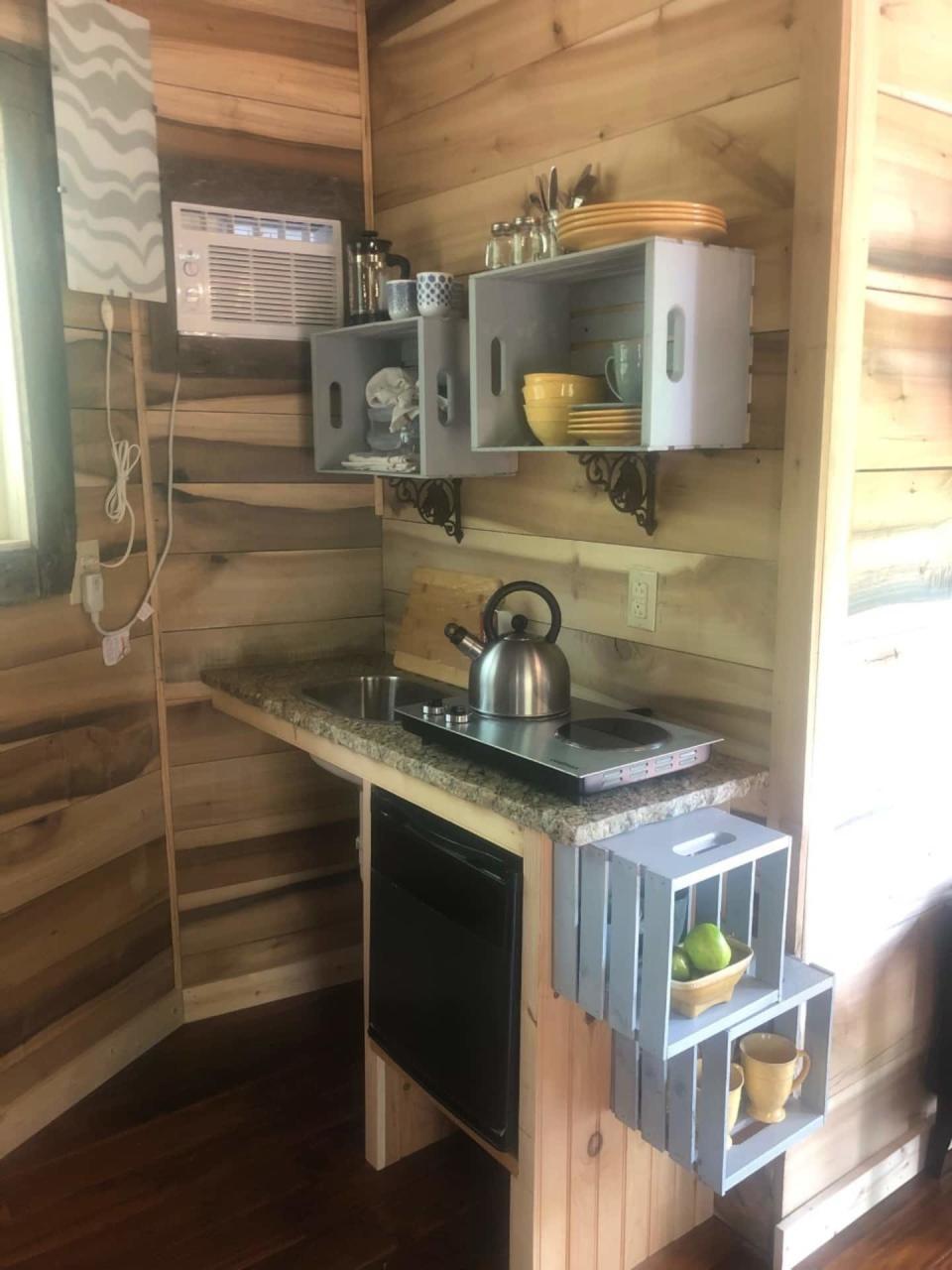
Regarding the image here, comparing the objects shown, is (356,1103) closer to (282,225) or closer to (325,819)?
(325,819)

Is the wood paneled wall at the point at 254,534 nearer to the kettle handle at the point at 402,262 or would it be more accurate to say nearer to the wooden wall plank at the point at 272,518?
the wooden wall plank at the point at 272,518

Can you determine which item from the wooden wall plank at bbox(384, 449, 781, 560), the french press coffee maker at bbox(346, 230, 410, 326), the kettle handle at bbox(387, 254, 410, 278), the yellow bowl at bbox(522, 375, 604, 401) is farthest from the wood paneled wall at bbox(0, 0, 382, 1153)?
the yellow bowl at bbox(522, 375, 604, 401)

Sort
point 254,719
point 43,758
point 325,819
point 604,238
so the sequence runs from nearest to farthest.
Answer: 1. point 604,238
2. point 43,758
3. point 254,719
4. point 325,819

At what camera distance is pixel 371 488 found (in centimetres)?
271

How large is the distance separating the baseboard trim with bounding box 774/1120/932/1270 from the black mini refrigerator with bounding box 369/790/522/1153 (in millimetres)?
581

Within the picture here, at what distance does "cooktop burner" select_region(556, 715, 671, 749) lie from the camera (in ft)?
5.59

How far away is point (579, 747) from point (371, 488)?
125 cm

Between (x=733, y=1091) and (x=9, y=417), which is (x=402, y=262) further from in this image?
(x=733, y=1091)

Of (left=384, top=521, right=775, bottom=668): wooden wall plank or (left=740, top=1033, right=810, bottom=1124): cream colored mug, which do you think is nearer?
(left=740, top=1033, right=810, bottom=1124): cream colored mug

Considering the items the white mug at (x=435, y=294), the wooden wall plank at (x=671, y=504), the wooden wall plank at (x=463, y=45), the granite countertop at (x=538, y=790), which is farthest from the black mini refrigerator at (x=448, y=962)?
the wooden wall plank at (x=463, y=45)

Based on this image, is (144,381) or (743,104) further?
(144,381)

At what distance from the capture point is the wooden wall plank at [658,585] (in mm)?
1767

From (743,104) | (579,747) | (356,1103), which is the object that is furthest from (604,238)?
(356,1103)

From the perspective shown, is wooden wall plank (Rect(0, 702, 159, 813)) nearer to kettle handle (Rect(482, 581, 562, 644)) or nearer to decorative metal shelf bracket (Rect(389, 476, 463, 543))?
decorative metal shelf bracket (Rect(389, 476, 463, 543))
